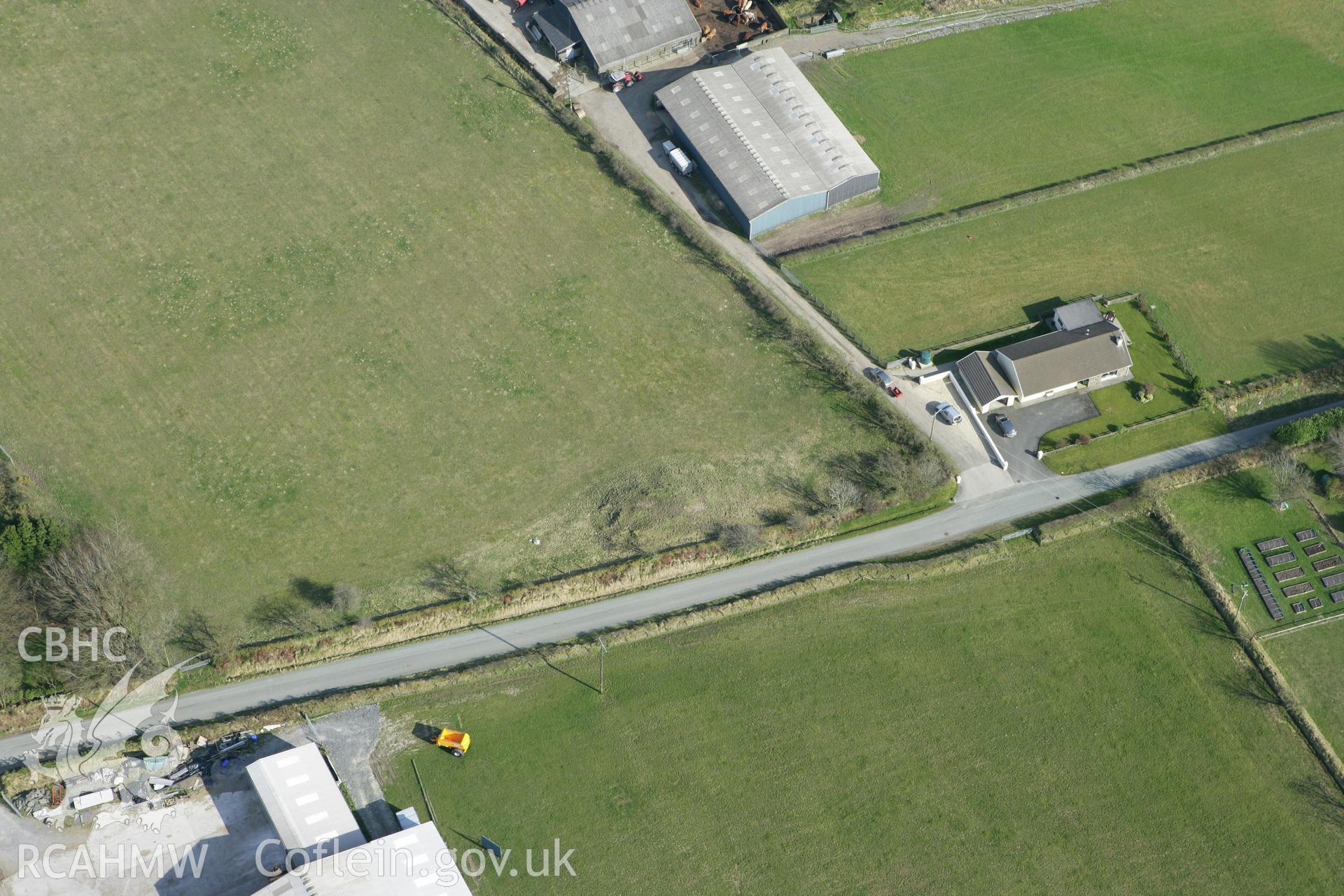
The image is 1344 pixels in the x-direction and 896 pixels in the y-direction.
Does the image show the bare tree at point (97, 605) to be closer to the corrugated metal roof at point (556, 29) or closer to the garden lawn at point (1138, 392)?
the corrugated metal roof at point (556, 29)

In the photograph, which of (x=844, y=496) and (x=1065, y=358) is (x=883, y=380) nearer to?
(x=844, y=496)

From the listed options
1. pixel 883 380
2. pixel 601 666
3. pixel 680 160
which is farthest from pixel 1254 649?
pixel 680 160

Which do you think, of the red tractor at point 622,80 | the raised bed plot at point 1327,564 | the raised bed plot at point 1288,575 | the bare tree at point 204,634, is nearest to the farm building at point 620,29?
the red tractor at point 622,80

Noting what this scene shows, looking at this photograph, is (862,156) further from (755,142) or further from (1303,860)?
(1303,860)

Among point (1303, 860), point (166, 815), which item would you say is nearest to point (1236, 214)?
point (1303, 860)

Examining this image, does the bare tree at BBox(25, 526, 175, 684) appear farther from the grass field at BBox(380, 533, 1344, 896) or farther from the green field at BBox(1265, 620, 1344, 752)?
the green field at BBox(1265, 620, 1344, 752)

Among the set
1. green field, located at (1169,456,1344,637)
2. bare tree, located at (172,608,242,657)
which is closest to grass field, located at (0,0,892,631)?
bare tree, located at (172,608,242,657)
